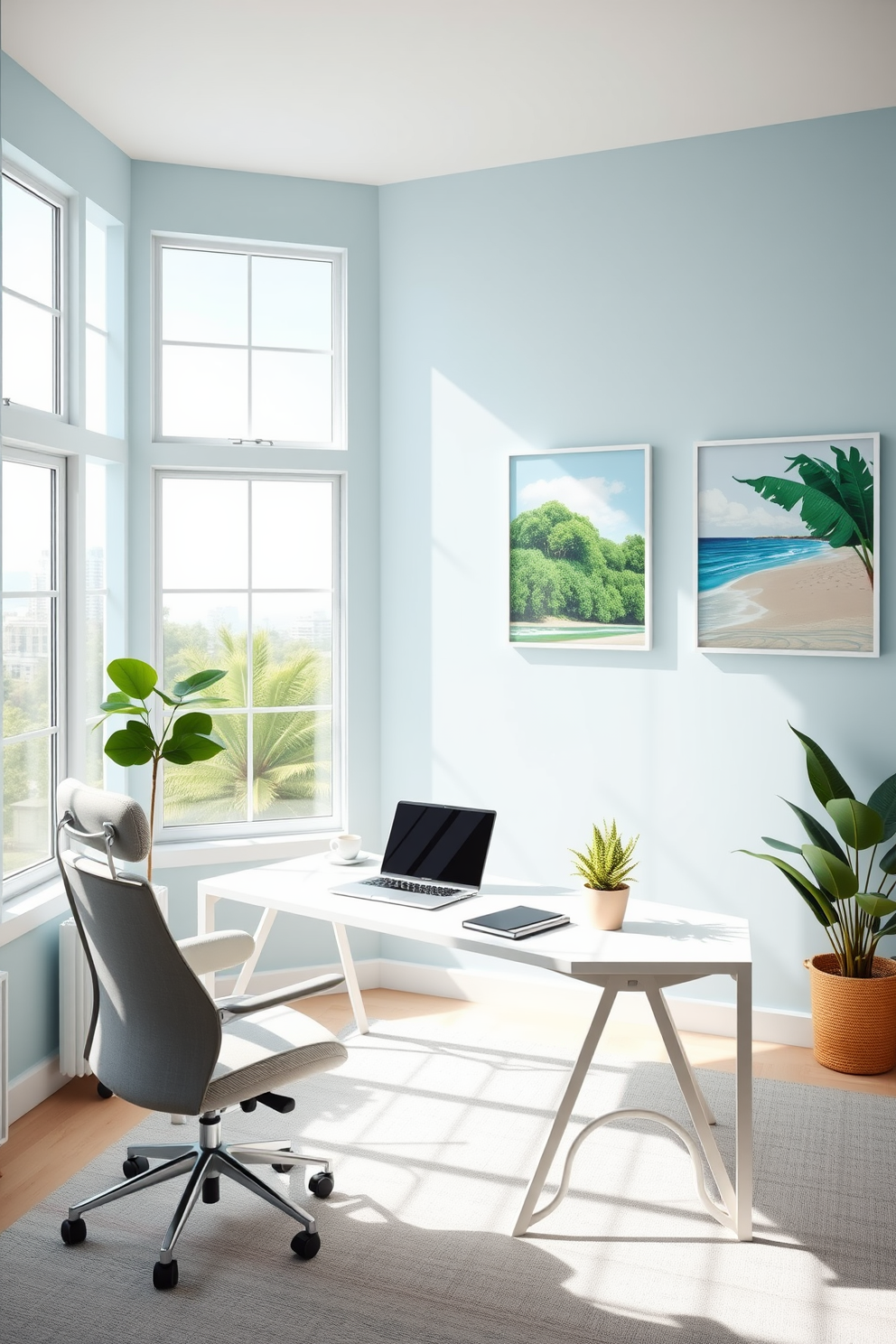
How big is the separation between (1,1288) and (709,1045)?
246cm

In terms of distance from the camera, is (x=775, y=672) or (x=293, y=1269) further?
(x=775, y=672)

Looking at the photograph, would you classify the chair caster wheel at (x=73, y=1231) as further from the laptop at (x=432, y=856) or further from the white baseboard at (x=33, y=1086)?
the laptop at (x=432, y=856)

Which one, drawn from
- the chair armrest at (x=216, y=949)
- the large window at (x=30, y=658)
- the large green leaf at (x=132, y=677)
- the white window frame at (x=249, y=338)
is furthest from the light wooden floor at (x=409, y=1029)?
the white window frame at (x=249, y=338)

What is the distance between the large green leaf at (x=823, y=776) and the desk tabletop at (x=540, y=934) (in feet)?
2.78

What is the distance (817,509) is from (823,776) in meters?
0.92

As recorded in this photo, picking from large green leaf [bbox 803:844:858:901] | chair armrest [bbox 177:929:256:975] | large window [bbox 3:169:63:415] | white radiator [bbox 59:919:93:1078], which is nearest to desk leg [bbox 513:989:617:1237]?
chair armrest [bbox 177:929:256:975]

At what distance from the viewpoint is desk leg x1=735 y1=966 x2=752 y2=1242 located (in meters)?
2.68

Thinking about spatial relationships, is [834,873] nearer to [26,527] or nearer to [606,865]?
[606,865]

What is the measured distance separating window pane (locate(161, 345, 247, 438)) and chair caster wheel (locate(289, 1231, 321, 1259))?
290 cm

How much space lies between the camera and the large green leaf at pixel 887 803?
3693 millimetres

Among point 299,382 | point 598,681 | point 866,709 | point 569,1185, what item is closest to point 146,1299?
point 569,1185

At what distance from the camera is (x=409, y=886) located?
3.35 metres

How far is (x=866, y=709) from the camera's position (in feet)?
12.8

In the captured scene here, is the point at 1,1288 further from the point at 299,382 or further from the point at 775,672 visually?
the point at 299,382
